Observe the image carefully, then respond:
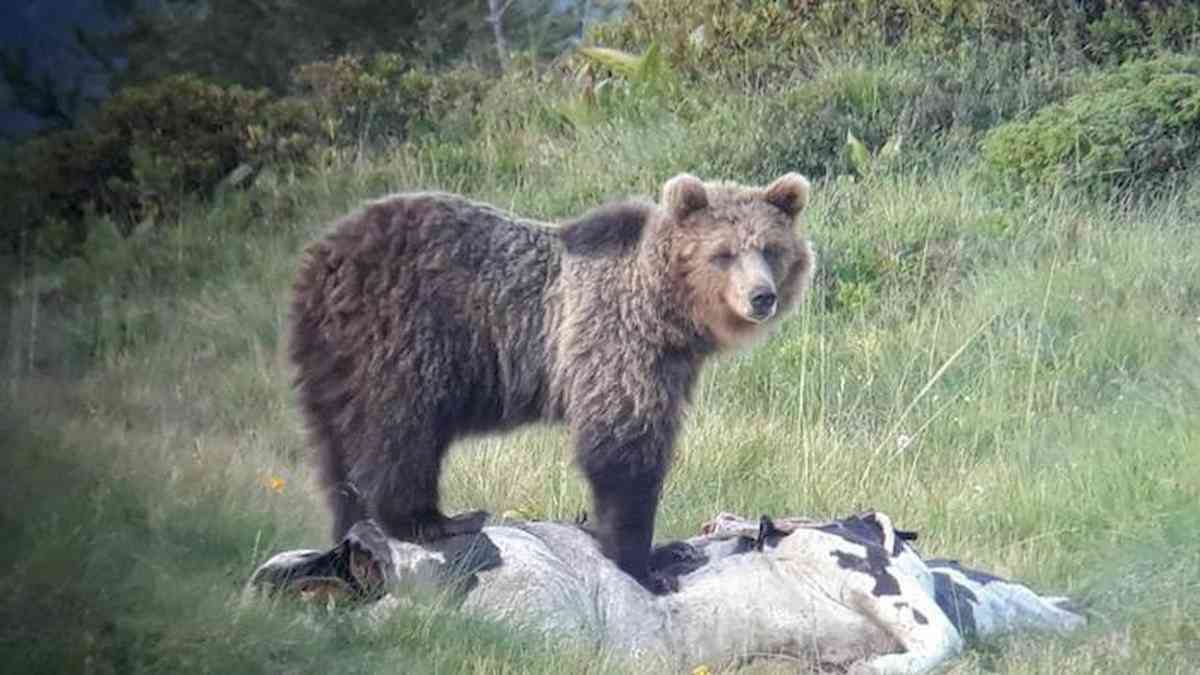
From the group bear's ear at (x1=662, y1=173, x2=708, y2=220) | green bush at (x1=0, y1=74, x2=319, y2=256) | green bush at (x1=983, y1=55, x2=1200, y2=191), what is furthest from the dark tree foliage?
bear's ear at (x1=662, y1=173, x2=708, y2=220)

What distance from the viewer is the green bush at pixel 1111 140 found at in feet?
47.6

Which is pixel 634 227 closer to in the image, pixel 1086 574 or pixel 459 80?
pixel 1086 574

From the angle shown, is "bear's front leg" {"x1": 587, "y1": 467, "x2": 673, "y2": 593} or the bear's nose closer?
"bear's front leg" {"x1": 587, "y1": 467, "x2": 673, "y2": 593}

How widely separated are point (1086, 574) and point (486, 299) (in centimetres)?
280

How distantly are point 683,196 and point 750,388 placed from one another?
3.81 meters

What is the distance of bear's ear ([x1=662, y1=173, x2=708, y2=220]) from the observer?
8305mm

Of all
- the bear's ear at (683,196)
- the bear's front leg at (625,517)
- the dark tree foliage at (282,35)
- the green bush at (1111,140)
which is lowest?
the bear's front leg at (625,517)

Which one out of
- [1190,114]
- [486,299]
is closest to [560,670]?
[486,299]

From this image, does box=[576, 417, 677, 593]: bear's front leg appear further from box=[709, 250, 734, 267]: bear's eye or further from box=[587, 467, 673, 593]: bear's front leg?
box=[709, 250, 734, 267]: bear's eye

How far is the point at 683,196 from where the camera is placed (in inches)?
328

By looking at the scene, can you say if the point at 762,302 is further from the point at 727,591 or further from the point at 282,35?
the point at 282,35

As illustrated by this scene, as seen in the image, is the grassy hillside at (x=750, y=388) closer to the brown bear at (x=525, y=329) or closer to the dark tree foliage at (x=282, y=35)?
the brown bear at (x=525, y=329)

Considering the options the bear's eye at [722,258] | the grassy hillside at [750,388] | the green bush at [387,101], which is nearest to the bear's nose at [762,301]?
the bear's eye at [722,258]

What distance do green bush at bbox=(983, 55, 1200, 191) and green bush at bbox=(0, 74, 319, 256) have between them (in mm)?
5683
